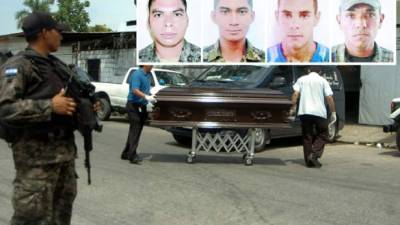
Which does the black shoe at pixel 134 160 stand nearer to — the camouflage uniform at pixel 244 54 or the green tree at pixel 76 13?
the camouflage uniform at pixel 244 54

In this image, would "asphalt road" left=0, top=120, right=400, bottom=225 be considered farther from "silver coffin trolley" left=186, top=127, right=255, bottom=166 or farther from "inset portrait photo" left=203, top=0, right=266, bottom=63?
"inset portrait photo" left=203, top=0, right=266, bottom=63

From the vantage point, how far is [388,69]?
16.5 metres

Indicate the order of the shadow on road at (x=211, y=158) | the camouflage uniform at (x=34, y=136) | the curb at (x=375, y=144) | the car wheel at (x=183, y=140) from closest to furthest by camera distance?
the camouflage uniform at (x=34, y=136) → the shadow on road at (x=211, y=158) → the car wheel at (x=183, y=140) → the curb at (x=375, y=144)

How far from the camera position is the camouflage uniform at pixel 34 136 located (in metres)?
3.70

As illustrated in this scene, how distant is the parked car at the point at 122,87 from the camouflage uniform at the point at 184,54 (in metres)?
0.36

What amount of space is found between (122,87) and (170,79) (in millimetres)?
1816

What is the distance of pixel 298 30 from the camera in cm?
1661

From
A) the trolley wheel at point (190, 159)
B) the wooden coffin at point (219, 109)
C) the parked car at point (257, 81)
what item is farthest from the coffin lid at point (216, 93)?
the parked car at point (257, 81)

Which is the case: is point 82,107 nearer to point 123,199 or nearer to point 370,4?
point 123,199

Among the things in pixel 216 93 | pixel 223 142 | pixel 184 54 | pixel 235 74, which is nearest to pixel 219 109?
pixel 216 93

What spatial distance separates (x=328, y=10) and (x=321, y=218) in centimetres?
1096

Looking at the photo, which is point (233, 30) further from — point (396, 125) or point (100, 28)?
point (100, 28)

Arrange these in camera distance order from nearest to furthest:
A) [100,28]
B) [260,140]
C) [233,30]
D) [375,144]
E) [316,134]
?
[316,134]
[260,140]
[375,144]
[233,30]
[100,28]

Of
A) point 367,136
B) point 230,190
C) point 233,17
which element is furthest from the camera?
point 233,17
